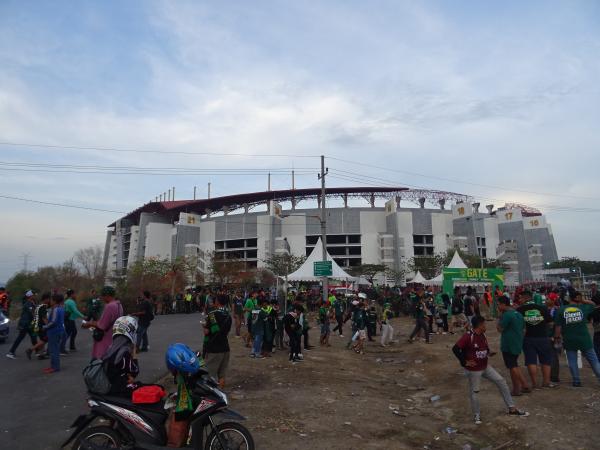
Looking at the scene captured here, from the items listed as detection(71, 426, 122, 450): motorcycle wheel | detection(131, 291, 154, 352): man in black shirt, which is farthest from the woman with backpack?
detection(131, 291, 154, 352): man in black shirt

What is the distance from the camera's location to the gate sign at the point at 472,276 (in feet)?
67.0

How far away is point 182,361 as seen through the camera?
3977 millimetres

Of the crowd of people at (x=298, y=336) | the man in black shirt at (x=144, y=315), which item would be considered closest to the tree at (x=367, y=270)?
the crowd of people at (x=298, y=336)

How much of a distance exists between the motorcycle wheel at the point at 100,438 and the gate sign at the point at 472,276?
18729 mm

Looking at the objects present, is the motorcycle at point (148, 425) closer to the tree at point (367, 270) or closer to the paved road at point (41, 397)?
the paved road at point (41, 397)

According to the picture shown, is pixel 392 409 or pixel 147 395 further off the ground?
pixel 147 395

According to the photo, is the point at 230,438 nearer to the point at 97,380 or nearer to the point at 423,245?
the point at 97,380

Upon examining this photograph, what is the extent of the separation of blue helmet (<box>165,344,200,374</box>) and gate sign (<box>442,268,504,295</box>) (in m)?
18.4

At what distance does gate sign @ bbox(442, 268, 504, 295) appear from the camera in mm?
20422

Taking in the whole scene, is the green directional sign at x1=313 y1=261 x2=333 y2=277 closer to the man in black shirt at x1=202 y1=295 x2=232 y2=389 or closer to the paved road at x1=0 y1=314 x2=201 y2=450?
the paved road at x1=0 y1=314 x2=201 y2=450

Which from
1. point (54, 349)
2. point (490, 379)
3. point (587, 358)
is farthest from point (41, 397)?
point (587, 358)

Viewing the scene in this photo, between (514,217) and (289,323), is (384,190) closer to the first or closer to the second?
(514,217)

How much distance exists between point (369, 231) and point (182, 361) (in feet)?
231

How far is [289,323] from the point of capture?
10641mm
